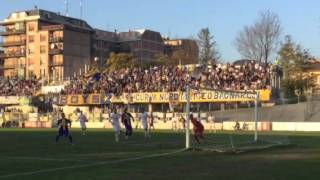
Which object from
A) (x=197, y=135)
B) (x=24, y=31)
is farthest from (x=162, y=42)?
(x=197, y=135)

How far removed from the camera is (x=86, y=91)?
86188mm

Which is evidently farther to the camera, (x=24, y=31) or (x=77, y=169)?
(x=24, y=31)

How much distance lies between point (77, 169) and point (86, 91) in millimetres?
67175

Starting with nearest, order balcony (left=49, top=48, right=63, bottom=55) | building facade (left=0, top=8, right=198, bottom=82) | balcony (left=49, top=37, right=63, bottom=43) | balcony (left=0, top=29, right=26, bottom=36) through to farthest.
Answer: balcony (left=49, top=48, right=63, bottom=55) → balcony (left=49, top=37, right=63, bottom=43) → building facade (left=0, top=8, right=198, bottom=82) → balcony (left=0, top=29, right=26, bottom=36)

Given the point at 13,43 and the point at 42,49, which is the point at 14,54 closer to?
the point at 13,43

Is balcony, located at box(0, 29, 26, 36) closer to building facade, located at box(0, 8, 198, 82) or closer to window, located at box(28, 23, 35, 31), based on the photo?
building facade, located at box(0, 8, 198, 82)

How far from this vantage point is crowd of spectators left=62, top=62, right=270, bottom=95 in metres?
73.3

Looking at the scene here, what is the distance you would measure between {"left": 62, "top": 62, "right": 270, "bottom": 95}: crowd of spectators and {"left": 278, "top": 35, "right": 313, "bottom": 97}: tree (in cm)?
919

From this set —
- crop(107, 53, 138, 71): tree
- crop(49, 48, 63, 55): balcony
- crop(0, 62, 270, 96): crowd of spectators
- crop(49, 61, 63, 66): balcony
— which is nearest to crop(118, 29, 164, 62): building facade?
crop(49, 48, 63, 55): balcony

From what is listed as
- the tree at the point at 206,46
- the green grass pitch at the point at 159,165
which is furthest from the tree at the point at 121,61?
the green grass pitch at the point at 159,165

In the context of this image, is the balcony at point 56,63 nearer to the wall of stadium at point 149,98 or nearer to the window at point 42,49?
the window at point 42,49

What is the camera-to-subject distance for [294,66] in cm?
8975

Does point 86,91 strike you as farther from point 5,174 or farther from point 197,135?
point 5,174

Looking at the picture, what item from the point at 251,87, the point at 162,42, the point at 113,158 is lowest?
the point at 113,158
